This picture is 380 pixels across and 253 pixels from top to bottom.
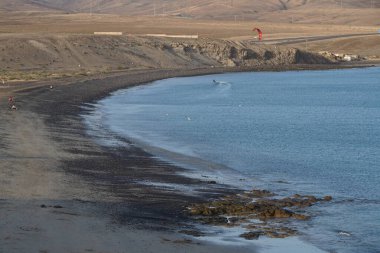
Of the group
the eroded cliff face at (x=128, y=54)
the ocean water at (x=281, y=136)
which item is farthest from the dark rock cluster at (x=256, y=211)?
the eroded cliff face at (x=128, y=54)

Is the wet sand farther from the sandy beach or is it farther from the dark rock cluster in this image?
the dark rock cluster

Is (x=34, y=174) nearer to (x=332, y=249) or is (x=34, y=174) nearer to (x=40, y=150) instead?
(x=40, y=150)

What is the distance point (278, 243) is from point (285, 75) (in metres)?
59.6

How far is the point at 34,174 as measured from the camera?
17.7 m

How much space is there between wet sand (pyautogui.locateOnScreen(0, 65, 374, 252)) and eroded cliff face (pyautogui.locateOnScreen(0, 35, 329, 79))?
3187 cm

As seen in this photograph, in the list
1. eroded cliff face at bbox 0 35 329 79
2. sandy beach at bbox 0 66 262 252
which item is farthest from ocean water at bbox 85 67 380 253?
eroded cliff face at bbox 0 35 329 79

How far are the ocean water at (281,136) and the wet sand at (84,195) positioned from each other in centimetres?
179

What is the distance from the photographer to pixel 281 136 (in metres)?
29.8

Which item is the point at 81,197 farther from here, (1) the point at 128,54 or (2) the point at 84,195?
(1) the point at 128,54

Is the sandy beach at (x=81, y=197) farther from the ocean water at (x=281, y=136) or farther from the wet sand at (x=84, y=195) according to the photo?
the ocean water at (x=281, y=136)

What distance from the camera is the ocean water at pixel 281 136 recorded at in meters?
16.3

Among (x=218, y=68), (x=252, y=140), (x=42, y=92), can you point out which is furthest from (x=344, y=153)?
(x=218, y=68)

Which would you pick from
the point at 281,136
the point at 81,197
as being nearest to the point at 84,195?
the point at 81,197

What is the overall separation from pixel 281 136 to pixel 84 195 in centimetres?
1490
